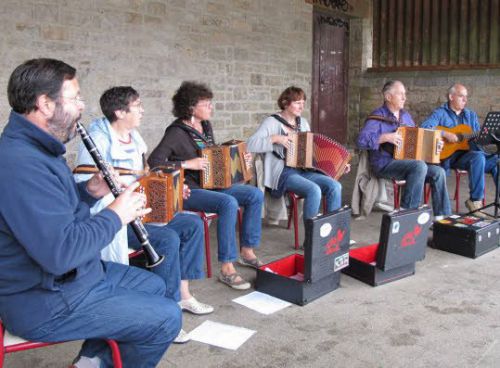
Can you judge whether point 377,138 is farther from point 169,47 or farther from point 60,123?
point 60,123

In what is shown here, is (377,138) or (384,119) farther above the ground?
(384,119)

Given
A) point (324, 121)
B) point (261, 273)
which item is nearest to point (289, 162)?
point (261, 273)

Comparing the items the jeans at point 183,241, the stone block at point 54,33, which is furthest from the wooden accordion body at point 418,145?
the stone block at point 54,33

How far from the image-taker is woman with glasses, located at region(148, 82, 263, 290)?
11.1ft

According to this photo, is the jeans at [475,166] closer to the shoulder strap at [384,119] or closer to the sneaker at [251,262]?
the shoulder strap at [384,119]

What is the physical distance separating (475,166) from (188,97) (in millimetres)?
2791

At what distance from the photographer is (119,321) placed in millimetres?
1818

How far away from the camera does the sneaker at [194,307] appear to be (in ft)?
9.78

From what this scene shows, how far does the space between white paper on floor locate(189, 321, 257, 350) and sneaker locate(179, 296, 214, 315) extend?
0.38 ft

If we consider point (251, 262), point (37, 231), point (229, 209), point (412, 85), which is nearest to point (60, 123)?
point (37, 231)

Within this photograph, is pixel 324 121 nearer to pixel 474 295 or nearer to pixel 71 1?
pixel 71 1

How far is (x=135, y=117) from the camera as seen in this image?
2992 millimetres

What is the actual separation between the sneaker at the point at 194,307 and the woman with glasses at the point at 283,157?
134 cm

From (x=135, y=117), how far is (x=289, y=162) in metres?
1.48
